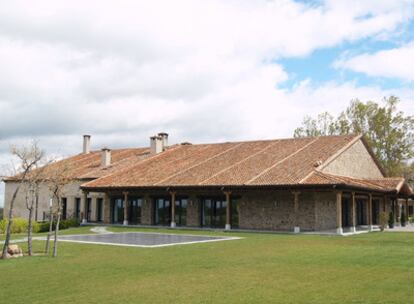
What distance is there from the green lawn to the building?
959 centimetres

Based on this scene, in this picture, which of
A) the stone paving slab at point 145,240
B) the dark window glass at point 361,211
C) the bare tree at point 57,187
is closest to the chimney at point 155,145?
the dark window glass at point 361,211

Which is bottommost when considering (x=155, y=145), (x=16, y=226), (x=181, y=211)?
(x=16, y=226)

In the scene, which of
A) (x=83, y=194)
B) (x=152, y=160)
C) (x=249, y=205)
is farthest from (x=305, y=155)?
(x=83, y=194)

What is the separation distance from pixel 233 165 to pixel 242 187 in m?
4.68

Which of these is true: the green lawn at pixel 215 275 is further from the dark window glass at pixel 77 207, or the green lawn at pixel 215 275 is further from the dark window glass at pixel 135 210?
the dark window glass at pixel 77 207

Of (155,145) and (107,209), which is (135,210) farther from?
(155,145)

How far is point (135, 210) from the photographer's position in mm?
34781

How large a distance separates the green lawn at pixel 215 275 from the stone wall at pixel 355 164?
1353 cm

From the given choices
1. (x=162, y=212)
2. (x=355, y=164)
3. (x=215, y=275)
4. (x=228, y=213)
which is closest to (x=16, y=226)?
(x=162, y=212)

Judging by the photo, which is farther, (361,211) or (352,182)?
(361,211)

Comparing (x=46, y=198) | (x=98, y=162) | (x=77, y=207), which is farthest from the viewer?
(x=98, y=162)

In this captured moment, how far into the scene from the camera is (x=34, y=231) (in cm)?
3080

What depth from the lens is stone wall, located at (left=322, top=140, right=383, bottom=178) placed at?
31.0m

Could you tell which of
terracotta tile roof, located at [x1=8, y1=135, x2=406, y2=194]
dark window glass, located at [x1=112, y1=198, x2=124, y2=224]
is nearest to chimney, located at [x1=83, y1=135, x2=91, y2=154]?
terracotta tile roof, located at [x1=8, y1=135, x2=406, y2=194]
